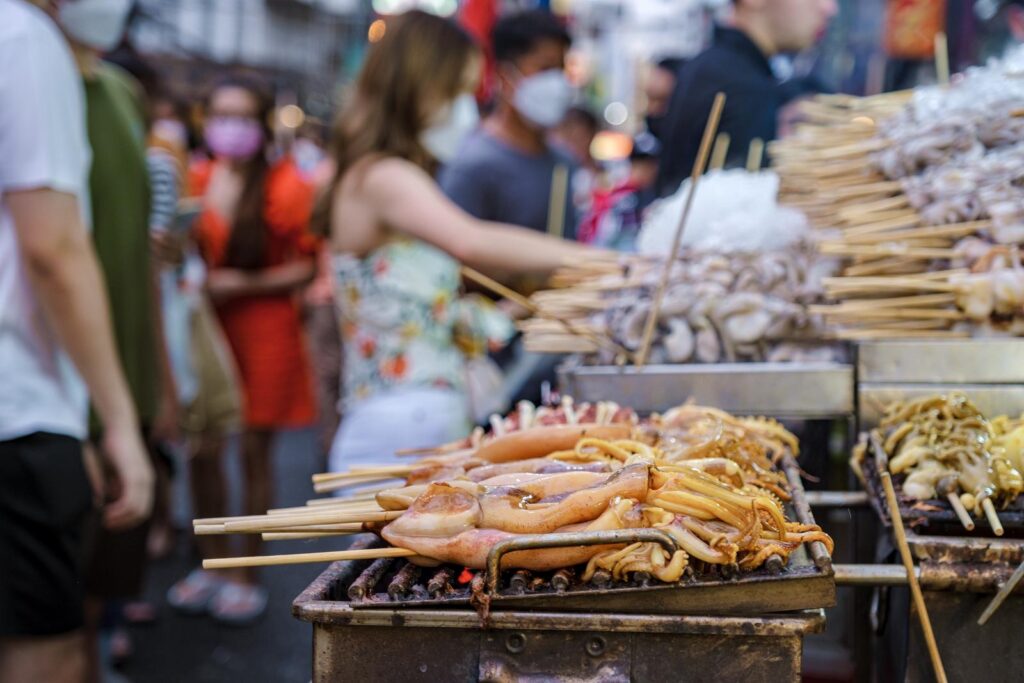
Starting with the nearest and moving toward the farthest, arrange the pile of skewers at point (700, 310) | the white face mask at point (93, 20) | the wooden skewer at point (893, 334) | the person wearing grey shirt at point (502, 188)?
1. the wooden skewer at point (893, 334)
2. the pile of skewers at point (700, 310)
3. the white face mask at point (93, 20)
4. the person wearing grey shirt at point (502, 188)

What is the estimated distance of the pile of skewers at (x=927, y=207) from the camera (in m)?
2.63

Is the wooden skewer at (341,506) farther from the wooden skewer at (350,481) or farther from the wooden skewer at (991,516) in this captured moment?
the wooden skewer at (991,516)

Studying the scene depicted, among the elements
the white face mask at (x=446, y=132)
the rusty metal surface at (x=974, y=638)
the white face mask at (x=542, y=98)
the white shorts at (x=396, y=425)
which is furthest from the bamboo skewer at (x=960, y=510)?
the white face mask at (x=542, y=98)

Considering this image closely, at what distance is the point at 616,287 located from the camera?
3.15 metres

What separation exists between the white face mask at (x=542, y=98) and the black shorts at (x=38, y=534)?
3.25m

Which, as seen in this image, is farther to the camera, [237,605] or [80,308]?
[237,605]

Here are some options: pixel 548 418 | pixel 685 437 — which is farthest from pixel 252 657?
pixel 685 437

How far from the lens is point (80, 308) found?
9.14 ft

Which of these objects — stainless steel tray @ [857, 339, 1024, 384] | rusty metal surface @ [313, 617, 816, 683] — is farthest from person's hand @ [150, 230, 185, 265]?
rusty metal surface @ [313, 617, 816, 683]

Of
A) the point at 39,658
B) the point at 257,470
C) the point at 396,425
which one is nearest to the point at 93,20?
the point at 396,425

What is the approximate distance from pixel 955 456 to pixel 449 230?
80.6 inches

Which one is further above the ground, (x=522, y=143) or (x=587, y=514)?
(x=522, y=143)

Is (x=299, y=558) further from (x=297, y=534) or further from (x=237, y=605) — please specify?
(x=237, y=605)

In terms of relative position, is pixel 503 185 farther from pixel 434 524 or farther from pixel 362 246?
pixel 434 524
